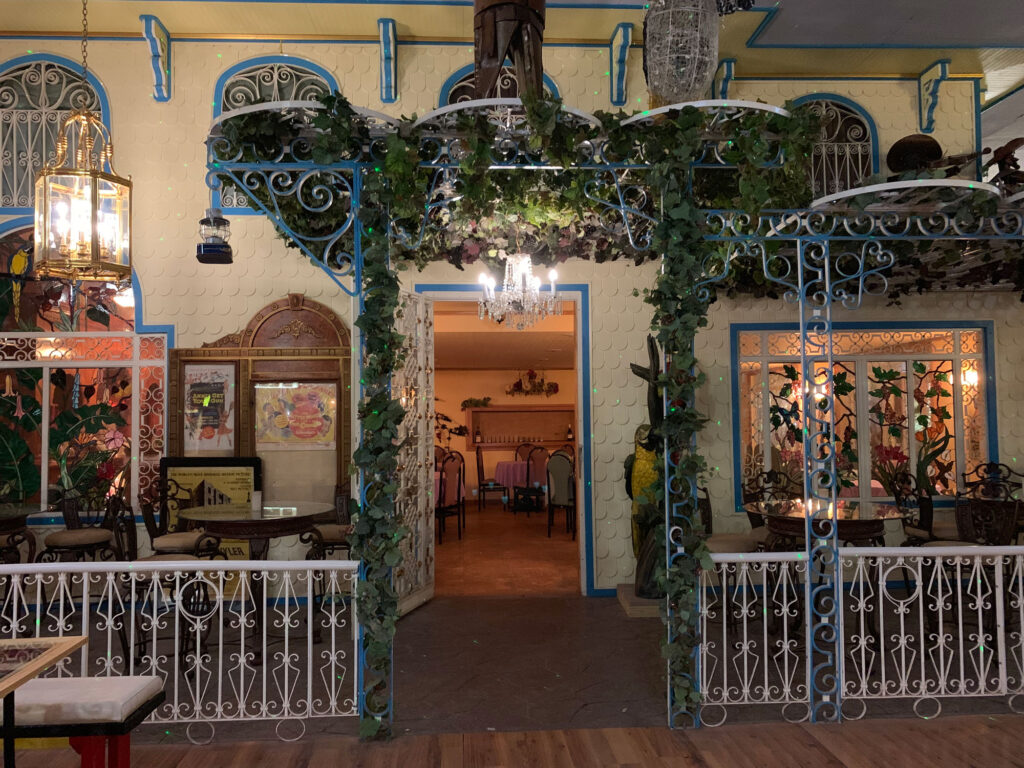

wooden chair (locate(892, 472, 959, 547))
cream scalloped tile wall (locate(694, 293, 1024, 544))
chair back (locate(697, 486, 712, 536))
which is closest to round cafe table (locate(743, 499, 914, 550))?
chair back (locate(697, 486, 712, 536))

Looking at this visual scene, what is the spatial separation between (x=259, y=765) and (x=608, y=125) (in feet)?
11.7

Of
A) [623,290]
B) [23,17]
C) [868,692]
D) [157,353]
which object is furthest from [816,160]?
[23,17]

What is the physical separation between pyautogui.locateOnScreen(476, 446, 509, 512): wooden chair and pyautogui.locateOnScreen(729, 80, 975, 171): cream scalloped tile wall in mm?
7951

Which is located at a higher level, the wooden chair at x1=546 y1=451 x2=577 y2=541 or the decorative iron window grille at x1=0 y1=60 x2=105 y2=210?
the decorative iron window grille at x1=0 y1=60 x2=105 y2=210

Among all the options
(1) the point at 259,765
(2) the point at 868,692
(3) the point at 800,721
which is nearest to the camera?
(1) the point at 259,765

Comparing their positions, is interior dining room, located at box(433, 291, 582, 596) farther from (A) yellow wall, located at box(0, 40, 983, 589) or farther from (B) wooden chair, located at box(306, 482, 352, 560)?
(B) wooden chair, located at box(306, 482, 352, 560)

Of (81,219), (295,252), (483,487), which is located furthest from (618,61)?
(483,487)

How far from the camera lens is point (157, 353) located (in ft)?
22.2

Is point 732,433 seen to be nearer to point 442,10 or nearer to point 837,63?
point 837,63

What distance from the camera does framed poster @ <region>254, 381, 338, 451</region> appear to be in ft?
22.2

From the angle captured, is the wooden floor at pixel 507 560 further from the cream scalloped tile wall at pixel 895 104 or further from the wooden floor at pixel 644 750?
the cream scalloped tile wall at pixel 895 104

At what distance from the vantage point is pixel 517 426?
14273mm

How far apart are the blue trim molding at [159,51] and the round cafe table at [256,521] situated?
384 cm

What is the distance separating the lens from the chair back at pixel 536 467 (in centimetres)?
1203
